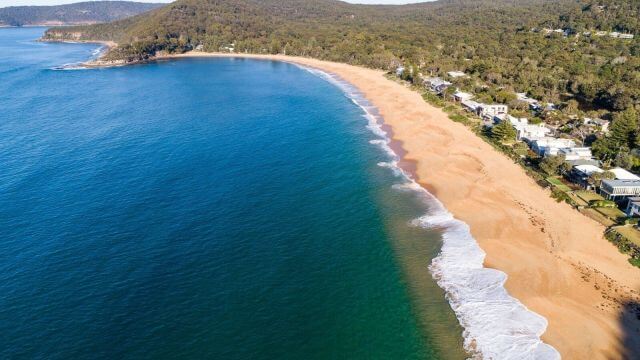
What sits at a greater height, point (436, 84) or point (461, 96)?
point (436, 84)

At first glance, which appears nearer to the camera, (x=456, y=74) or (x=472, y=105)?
(x=472, y=105)

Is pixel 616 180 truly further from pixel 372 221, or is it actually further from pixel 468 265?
pixel 372 221

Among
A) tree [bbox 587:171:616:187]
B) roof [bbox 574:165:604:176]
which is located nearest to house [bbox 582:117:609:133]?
roof [bbox 574:165:604:176]

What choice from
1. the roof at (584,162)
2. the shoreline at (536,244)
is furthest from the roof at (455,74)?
the roof at (584,162)

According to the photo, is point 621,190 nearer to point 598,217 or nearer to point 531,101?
point 598,217

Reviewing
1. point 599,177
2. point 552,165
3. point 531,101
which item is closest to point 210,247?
point 552,165

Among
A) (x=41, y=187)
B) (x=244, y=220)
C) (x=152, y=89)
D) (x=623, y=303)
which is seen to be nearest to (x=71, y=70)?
(x=152, y=89)

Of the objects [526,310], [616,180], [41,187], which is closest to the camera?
[526,310]
